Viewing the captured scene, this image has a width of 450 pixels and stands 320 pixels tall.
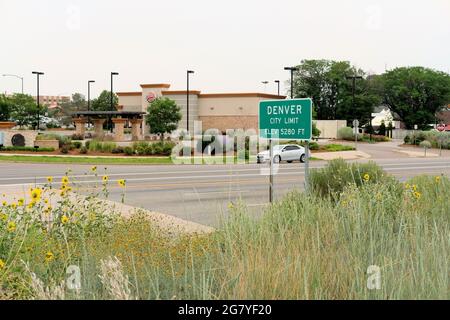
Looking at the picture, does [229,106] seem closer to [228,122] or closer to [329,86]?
[228,122]

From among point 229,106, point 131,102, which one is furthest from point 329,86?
point 131,102

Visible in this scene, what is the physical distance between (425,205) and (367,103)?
87320 mm

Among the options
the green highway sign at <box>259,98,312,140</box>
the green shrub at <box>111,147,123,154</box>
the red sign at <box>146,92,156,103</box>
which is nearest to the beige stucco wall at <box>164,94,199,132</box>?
the red sign at <box>146,92,156,103</box>

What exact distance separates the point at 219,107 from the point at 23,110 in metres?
38.1

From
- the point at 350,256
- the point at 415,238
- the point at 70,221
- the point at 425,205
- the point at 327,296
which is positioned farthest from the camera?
the point at 425,205

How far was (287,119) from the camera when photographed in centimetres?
1266

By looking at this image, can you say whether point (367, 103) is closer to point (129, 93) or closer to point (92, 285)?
point (129, 93)

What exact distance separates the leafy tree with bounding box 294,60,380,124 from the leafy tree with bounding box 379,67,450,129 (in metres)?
4.51

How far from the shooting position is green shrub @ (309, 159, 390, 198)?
492 inches

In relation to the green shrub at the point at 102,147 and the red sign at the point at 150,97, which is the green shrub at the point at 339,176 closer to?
the green shrub at the point at 102,147

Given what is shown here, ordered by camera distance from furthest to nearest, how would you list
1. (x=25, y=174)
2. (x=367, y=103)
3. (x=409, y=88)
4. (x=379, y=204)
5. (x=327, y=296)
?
(x=409, y=88) < (x=367, y=103) < (x=25, y=174) < (x=379, y=204) < (x=327, y=296)

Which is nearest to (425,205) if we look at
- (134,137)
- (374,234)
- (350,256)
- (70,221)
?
(374,234)

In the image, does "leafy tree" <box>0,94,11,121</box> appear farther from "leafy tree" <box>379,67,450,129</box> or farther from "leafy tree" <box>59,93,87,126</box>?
Answer: "leafy tree" <box>379,67,450,129</box>

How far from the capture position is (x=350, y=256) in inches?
231
